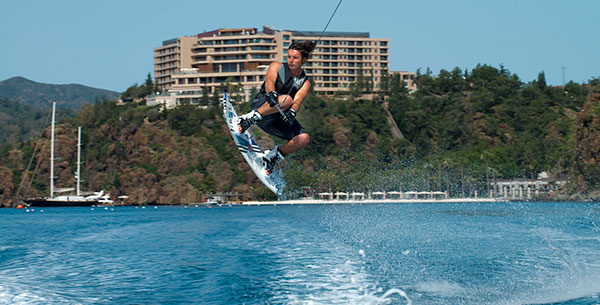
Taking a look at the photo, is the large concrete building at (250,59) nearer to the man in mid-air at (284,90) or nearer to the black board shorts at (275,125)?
the black board shorts at (275,125)

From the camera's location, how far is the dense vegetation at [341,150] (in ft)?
482

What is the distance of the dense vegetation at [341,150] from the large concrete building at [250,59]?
13047mm

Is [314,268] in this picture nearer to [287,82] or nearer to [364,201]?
[287,82]

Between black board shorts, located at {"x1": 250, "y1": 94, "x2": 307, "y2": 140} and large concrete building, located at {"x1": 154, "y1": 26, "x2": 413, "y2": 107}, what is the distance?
14474 cm

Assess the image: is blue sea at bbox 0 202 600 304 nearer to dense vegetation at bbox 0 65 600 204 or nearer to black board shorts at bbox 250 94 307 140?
black board shorts at bbox 250 94 307 140

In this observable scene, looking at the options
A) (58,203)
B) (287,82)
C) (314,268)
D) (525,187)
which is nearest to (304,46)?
(287,82)

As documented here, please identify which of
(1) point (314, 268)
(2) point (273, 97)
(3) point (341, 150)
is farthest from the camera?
(3) point (341, 150)

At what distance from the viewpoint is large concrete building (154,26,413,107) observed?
170500mm

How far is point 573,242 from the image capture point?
1708 inches

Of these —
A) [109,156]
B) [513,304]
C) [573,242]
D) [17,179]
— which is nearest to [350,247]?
[573,242]

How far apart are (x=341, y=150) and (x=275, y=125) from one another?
13738cm

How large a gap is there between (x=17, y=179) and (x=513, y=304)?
15015 centimetres

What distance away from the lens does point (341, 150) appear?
15275cm

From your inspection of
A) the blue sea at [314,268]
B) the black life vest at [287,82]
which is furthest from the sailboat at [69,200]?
the black life vest at [287,82]
